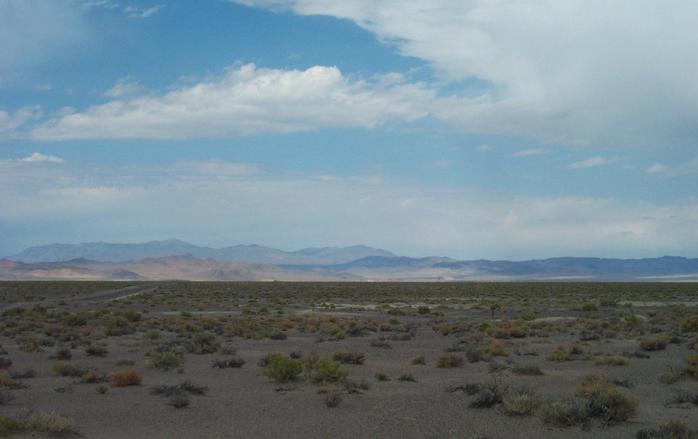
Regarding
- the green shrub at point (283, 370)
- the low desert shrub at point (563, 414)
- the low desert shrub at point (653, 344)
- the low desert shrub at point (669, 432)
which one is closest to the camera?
the low desert shrub at point (669, 432)

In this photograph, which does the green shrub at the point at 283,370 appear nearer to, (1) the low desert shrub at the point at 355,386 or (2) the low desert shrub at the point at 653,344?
(1) the low desert shrub at the point at 355,386

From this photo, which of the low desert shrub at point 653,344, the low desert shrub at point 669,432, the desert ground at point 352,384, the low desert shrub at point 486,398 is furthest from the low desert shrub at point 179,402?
the low desert shrub at point 653,344

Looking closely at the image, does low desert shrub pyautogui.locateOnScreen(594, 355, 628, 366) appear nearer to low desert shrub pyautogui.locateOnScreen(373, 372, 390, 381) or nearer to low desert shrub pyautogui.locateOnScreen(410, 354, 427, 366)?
low desert shrub pyautogui.locateOnScreen(410, 354, 427, 366)

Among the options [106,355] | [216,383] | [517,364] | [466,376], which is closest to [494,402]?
[466,376]

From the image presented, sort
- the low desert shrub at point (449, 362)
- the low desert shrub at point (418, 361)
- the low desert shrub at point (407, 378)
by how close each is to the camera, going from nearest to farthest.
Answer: the low desert shrub at point (407, 378) → the low desert shrub at point (449, 362) → the low desert shrub at point (418, 361)

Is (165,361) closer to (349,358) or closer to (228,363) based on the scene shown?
(228,363)

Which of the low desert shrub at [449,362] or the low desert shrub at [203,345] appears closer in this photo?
the low desert shrub at [449,362]

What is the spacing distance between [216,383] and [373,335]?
14.2 metres

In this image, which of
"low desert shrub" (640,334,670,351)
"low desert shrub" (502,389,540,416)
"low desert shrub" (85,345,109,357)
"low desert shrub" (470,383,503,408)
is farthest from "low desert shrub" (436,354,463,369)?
"low desert shrub" (85,345,109,357)

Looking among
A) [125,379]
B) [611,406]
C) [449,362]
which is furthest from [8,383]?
[611,406]

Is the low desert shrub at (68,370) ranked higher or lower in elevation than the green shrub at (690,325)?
lower

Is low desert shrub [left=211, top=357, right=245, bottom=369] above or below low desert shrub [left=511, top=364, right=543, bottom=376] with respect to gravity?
below

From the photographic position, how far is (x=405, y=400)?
16.0 metres

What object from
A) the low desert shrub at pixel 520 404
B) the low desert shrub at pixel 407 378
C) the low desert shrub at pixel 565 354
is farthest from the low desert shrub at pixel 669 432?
the low desert shrub at pixel 565 354
